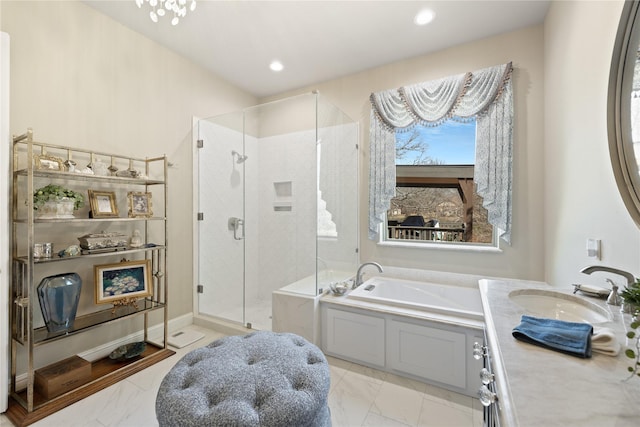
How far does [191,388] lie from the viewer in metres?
1.02

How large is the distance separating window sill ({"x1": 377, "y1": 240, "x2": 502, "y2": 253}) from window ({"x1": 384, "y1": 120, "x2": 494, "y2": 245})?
55mm

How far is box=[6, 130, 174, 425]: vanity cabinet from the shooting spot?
5.73ft

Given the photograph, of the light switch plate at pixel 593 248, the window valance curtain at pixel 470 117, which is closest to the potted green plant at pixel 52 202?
the window valance curtain at pixel 470 117

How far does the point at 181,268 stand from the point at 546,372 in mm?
2982

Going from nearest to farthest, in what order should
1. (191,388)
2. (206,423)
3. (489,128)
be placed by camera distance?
(206,423) → (191,388) → (489,128)

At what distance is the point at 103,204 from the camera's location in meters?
2.18

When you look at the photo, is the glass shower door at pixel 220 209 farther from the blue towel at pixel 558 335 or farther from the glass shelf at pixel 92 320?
the blue towel at pixel 558 335

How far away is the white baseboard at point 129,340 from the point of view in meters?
1.88

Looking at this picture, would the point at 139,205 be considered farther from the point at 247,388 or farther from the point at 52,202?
the point at 247,388

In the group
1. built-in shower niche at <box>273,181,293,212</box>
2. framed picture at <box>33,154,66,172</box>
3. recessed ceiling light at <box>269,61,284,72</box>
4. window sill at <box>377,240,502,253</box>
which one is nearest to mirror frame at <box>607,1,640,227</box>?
window sill at <box>377,240,502,253</box>

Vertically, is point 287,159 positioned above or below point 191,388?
above

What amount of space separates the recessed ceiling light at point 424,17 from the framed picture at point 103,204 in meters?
2.89

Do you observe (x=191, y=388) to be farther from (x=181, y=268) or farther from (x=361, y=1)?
(x=361, y=1)

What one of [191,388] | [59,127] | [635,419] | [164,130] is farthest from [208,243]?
[635,419]
